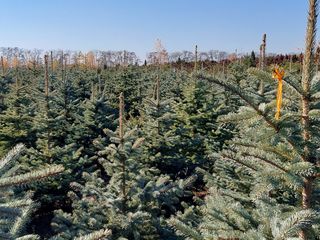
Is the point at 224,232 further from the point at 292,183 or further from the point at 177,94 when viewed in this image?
the point at 177,94

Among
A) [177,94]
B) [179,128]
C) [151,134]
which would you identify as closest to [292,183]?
[151,134]

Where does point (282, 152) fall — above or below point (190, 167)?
above

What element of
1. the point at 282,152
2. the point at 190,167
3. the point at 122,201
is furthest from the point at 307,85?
the point at 190,167

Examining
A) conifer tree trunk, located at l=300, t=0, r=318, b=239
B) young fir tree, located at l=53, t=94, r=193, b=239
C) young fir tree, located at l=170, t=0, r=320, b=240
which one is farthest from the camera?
young fir tree, located at l=53, t=94, r=193, b=239

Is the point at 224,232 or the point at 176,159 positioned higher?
the point at 224,232

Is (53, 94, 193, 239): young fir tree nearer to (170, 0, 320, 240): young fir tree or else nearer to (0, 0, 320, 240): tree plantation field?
(0, 0, 320, 240): tree plantation field

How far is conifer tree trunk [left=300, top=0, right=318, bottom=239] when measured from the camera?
2.52 m

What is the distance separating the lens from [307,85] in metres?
2.81

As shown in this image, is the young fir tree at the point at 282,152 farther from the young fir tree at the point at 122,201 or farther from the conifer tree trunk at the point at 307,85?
the young fir tree at the point at 122,201

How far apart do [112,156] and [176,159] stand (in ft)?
16.3

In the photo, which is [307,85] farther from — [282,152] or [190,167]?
[190,167]

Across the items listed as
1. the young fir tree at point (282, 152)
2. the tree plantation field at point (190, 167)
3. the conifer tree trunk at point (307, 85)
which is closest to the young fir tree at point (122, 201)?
the tree plantation field at point (190, 167)

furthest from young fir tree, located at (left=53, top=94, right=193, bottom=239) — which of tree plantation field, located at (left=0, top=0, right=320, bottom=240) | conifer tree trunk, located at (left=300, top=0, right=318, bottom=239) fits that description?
conifer tree trunk, located at (left=300, top=0, right=318, bottom=239)

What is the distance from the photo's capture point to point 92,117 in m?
13.4
